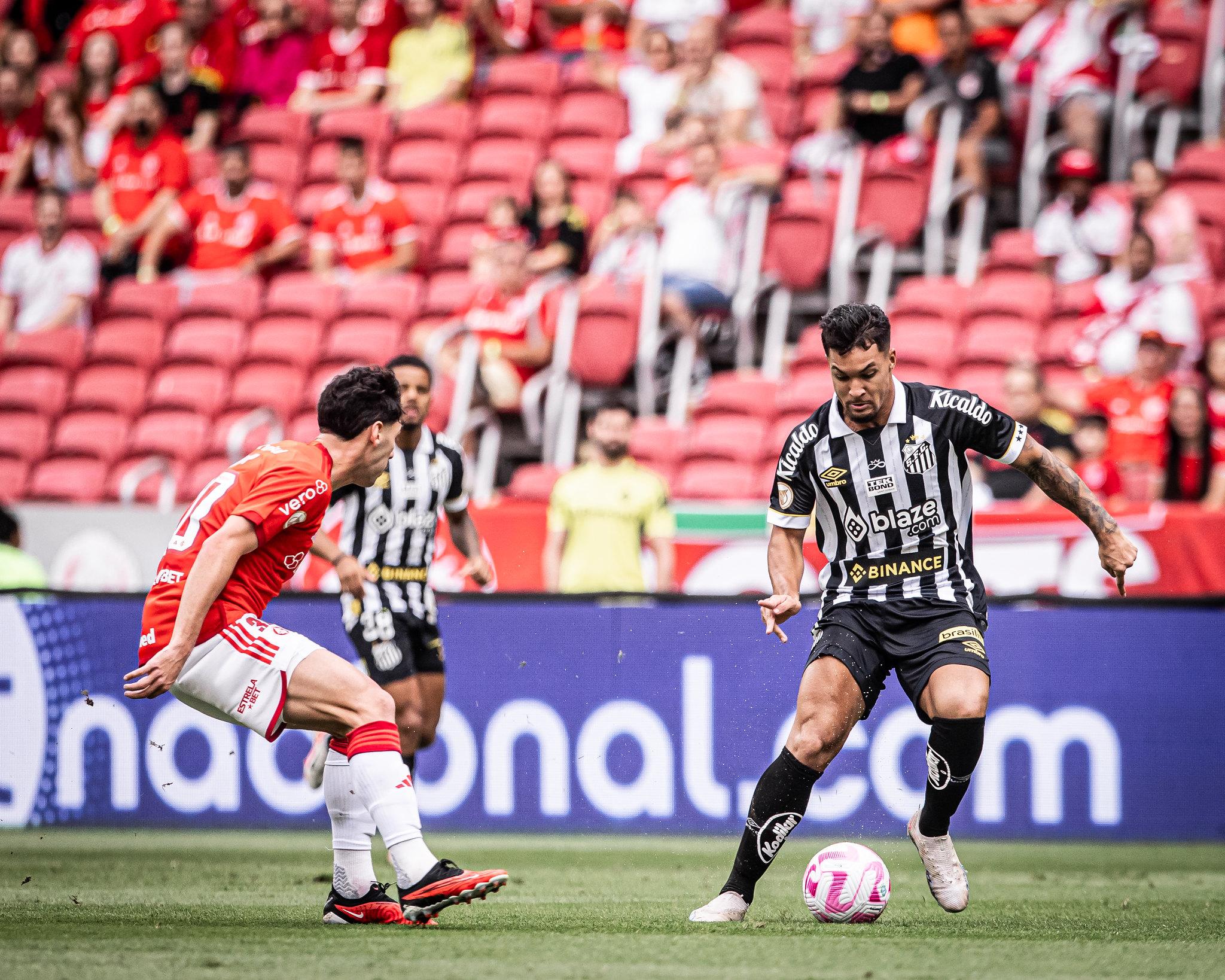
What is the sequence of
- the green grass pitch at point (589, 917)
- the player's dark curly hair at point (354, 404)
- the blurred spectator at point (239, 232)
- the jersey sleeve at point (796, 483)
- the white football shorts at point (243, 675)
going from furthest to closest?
the blurred spectator at point (239, 232) < the jersey sleeve at point (796, 483) < the player's dark curly hair at point (354, 404) < the white football shorts at point (243, 675) < the green grass pitch at point (589, 917)

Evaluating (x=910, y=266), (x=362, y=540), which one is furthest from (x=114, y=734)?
(x=910, y=266)

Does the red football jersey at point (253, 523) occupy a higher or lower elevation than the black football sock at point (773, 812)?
higher

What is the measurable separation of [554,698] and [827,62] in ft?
22.3

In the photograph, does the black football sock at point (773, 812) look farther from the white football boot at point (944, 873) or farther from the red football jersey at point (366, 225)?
the red football jersey at point (366, 225)

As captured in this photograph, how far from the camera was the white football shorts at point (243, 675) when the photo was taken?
5.09 metres

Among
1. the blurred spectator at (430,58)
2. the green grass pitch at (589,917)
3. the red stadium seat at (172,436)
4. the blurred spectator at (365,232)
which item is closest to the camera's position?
the green grass pitch at (589,917)

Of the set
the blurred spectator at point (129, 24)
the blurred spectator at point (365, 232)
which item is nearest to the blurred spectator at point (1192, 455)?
the blurred spectator at point (365, 232)

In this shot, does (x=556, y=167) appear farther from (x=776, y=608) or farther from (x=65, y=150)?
(x=776, y=608)

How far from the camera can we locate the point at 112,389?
41.7ft

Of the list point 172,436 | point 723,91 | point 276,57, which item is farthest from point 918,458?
point 276,57

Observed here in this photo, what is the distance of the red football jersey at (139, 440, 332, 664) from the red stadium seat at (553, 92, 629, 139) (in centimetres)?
844

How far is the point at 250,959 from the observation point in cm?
447

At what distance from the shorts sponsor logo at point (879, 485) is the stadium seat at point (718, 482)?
189 inches

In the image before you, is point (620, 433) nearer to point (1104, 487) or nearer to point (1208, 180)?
point (1104, 487)
